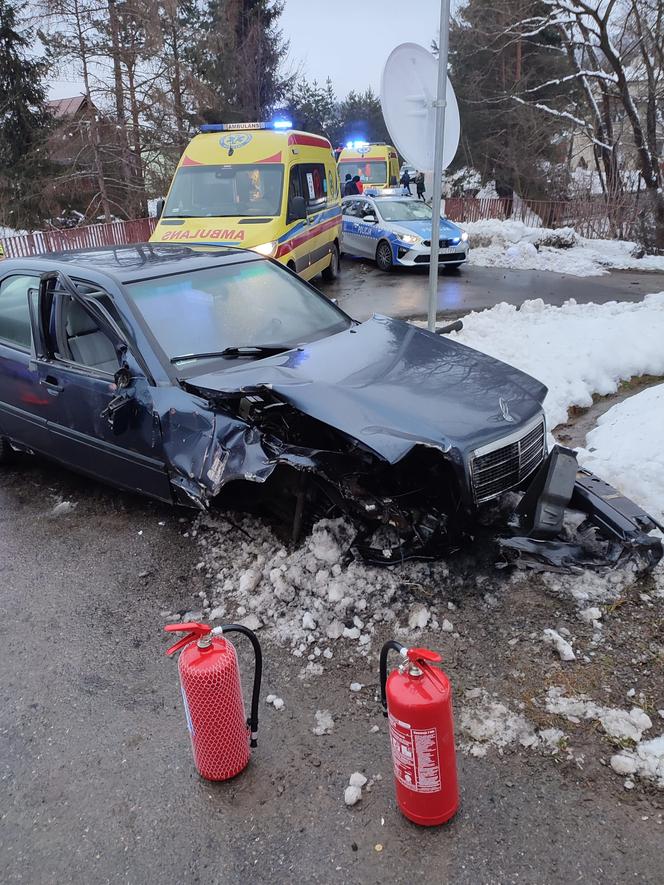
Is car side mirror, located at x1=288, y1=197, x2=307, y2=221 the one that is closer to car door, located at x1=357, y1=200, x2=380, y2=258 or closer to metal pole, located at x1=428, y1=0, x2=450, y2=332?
metal pole, located at x1=428, y1=0, x2=450, y2=332

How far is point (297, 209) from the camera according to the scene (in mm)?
9312

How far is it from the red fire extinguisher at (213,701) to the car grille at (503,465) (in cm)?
139

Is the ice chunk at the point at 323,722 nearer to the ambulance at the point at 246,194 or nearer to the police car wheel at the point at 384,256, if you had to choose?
the ambulance at the point at 246,194

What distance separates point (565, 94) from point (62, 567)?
29.6m

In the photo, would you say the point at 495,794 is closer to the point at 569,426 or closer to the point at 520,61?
the point at 569,426

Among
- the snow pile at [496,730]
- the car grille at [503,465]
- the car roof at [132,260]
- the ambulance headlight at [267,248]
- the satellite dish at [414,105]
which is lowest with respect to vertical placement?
the snow pile at [496,730]

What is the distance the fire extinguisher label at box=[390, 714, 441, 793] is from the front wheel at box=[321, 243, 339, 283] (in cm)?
1151

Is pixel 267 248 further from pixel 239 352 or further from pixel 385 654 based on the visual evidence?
pixel 385 654

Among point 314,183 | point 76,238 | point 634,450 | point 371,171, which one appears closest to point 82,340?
point 634,450

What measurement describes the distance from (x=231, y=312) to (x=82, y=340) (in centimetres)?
101

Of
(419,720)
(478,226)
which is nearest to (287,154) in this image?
(419,720)

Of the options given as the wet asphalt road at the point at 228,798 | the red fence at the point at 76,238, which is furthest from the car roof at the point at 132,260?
the red fence at the point at 76,238

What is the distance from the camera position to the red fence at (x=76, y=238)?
14633 millimetres

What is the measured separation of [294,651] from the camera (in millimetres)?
3219
